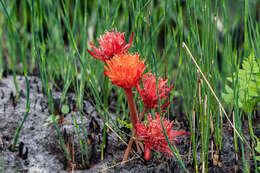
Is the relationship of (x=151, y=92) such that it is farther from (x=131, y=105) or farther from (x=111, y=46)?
(x=111, y=46)

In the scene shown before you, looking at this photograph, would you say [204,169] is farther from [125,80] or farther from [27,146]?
[27,146]

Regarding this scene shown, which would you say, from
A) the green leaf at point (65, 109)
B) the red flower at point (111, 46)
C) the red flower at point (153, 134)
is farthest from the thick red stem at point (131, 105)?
the green leaf at point (65, 109)

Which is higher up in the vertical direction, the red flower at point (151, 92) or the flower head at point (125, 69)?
the flower head at point (125, 69)

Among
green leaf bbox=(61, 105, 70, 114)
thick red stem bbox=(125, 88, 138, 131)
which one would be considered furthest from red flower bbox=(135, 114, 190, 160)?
green leaf bbox=(61, 105, 70, 114)

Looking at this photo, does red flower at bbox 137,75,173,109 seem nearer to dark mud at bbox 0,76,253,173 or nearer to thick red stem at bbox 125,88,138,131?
thick red stem at bbox 125,88,138,131

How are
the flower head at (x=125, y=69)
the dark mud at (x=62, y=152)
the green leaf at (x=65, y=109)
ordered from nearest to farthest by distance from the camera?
the flower head at (x=125, y=69)
the dark mud at (x=62, y=152)
the green leaf at (x=65, y=109)

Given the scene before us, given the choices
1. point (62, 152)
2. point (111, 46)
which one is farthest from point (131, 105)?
point (62, 152)

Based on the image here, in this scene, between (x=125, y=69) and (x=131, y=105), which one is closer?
(x=125, y=69)

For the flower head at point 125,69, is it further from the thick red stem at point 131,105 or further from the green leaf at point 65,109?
the green leaf at point 65,109

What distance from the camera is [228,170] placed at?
99cm

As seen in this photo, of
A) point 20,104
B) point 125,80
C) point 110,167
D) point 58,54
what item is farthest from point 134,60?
point 58,54

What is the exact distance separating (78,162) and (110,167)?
16cm

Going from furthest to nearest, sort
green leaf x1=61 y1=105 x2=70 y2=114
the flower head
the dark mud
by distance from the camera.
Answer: green leaf x1=61 y1=105 x2=70 y2=114
the dark mud
the flower head

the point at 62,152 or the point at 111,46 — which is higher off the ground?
the point at 111,46
